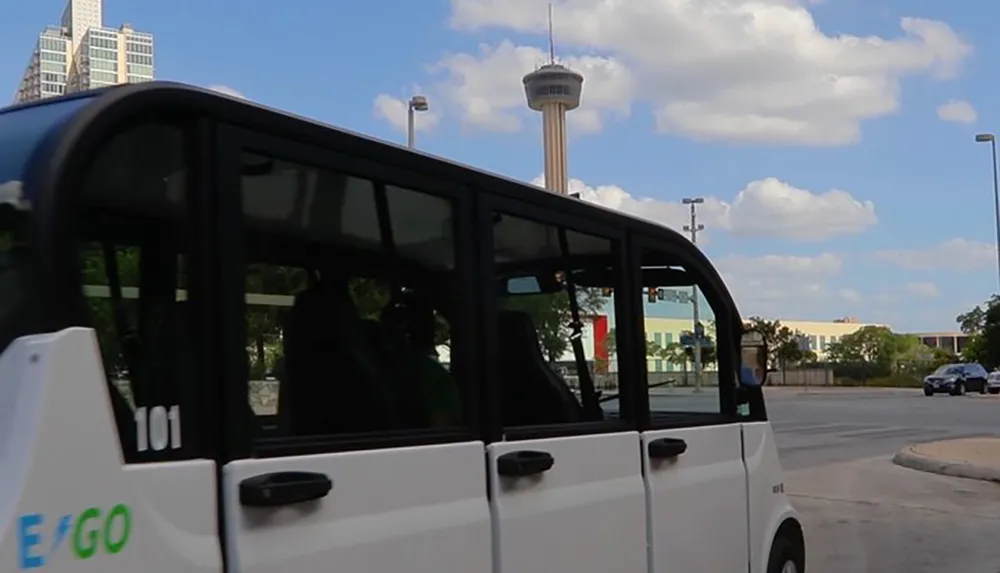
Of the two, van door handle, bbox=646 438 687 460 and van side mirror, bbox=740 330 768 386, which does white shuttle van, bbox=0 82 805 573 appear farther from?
van side mirror, bbox=740 330 768 386

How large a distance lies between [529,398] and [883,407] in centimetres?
3815

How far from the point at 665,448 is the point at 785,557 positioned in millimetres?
1732

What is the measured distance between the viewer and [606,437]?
15.0 ft

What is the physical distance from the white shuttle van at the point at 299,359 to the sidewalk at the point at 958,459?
41.6ft

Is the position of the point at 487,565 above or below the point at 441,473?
below

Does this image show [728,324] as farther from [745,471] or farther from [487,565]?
[487,565]

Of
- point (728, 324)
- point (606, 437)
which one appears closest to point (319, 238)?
point (606, 437)

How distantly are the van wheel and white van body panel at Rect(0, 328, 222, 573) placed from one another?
4.08 metres

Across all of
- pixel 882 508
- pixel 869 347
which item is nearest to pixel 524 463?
pixel 882 508

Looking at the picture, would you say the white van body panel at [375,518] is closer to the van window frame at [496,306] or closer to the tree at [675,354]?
the van window frame at [496,306]

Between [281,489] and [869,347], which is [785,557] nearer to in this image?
Result: [281,489]

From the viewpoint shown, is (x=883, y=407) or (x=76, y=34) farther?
(x=883, y=407)

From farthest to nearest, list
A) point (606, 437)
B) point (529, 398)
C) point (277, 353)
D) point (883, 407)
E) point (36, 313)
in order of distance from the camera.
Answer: point (883, 407) < point (606, 437) < point (529, 398) < point (277, 353) < point (36, 313)

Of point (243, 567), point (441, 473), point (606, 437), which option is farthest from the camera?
point (606, 437)
